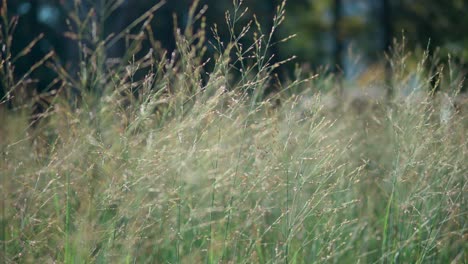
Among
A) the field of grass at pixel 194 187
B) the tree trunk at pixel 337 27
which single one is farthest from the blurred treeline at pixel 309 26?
the field of grass at pixel 194 187

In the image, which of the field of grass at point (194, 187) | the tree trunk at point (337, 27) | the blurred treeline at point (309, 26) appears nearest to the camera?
the field of grass at point (194, 187)

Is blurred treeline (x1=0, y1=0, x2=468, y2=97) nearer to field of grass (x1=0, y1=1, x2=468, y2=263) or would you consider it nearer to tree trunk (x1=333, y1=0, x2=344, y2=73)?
tree trunk (x1=333, y1=0, x2=344, y2=73)

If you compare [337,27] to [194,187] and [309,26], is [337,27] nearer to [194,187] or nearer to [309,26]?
[309,26]

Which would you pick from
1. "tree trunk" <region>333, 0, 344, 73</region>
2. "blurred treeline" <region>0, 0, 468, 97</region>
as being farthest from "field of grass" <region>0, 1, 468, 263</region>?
"tree trunk" <region>333, 0, 344, 73</region>

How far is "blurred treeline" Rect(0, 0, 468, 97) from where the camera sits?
7.64 metres

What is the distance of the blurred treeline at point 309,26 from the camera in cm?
764

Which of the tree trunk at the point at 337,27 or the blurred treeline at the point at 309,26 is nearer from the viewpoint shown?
the blurred treeline at the point at 309,26

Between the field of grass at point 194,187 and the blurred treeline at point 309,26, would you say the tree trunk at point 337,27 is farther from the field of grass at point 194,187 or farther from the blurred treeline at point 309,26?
the field of grass at point 194,187

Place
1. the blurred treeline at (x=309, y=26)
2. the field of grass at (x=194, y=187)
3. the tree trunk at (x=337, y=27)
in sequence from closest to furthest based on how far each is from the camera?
the field of grass at (x=194, y=187), the blurred treeline at (x=309, y=26), the tree trunk at (x=337, y=27)

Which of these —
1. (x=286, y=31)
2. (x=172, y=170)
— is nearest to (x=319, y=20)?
(x=286, y=31)

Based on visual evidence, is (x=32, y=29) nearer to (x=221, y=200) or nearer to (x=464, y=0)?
(x=464, y=0)

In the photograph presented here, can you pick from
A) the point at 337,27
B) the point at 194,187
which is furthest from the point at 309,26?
the point at 194,187

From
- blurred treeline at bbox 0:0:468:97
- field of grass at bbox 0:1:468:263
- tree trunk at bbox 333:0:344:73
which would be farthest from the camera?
tree trunk at bbox 333:0:344:73

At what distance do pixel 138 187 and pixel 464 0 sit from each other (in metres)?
7.54
